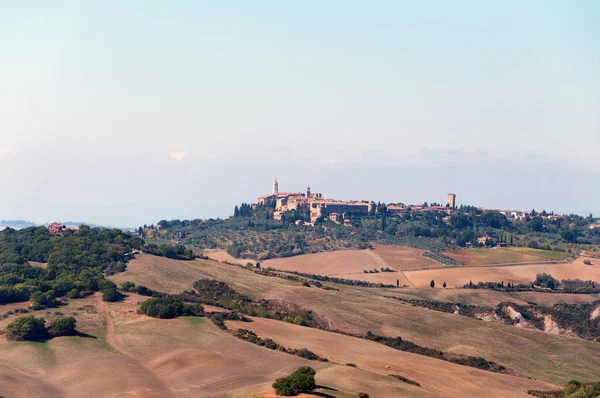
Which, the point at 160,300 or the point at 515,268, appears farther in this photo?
the point at 515,268

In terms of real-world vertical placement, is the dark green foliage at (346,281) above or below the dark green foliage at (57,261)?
below

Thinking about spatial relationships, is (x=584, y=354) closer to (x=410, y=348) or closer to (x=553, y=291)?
(x=410, y=348)

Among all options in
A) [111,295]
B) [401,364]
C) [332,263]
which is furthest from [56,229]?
[401,364]

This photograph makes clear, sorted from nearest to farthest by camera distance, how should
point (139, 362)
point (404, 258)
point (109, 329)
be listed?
point (139, 362) → point (109, 329) → point (404, 258)

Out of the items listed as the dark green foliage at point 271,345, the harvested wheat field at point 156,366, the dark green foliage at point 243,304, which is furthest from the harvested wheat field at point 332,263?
the harvested wheat field at point 156,366

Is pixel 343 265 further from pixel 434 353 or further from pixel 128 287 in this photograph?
pixel 434 353

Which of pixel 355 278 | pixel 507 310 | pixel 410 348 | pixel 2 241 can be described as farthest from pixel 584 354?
Result: pixel 2 241

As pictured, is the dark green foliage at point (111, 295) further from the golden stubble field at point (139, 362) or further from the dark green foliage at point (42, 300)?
the golden stubble field at point (139, 362)
